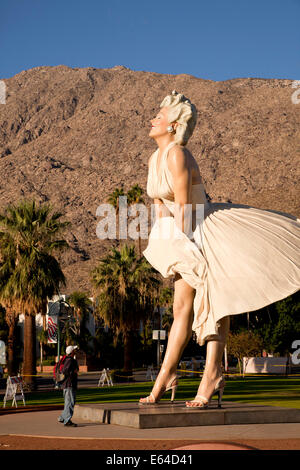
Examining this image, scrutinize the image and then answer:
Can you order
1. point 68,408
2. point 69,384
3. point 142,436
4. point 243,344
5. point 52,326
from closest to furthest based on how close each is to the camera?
point 142,436
point 68,408
point 69,384
point 52,326
point 243,344

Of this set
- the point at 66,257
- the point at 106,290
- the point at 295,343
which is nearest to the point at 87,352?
the point at 295,343

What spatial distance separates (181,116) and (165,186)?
1.30 metres

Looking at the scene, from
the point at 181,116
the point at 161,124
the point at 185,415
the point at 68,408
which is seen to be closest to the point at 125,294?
the point at 68,408

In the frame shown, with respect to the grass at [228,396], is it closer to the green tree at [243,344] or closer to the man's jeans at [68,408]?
the man's jeans at [68,408]

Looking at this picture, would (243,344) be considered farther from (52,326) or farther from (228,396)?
(228,396)

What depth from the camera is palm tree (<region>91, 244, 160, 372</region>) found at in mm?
39000

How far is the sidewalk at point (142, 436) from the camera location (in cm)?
854

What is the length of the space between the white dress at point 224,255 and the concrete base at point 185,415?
1121 millimetres

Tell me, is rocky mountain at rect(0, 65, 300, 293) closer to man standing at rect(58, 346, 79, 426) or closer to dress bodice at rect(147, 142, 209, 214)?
man standing at rect(58, 346, 79, 426)

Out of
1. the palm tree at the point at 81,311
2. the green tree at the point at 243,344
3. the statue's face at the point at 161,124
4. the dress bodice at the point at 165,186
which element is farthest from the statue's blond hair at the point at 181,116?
the palm tree at the point at 81,311

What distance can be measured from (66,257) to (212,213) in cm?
11429

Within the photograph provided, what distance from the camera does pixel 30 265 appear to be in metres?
29.0

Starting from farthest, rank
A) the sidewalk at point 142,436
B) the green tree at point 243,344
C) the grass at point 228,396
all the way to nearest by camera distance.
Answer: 1. the green tree at point 243,344
2. the grass at point 228,396
3. the sidewalk at point 142,436

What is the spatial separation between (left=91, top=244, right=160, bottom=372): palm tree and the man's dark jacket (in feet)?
84.0
